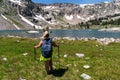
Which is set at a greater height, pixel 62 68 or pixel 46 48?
pixel 46 48

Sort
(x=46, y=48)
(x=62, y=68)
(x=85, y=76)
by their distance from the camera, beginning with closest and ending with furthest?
(x=46, y=48) → (x=85, y=76) → (x=62, y=68)

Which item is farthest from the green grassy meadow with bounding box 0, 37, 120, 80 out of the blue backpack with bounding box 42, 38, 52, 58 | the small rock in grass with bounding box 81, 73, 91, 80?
the blue backpack with bounding box 42, 38, 52, 58

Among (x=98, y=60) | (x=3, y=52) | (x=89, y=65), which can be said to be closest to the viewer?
(x=89, y=65)

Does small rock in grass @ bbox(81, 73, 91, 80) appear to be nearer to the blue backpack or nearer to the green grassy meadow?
the green grassy meadow

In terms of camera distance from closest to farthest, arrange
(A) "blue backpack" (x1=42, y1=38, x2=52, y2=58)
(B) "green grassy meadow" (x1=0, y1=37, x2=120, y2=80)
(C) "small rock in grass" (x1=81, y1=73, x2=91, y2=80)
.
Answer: (A) "blue backpack" (x1=42, y1=38, x2=52, y2=58)
(C) "small rock in grass" (x1=81, y1=73, x2=91, y2=80)
(B) "green grassy meadow" (x1=0, y1=37, x2=120, y2=80)

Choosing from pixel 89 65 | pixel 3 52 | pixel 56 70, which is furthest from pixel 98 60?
pixel 3 52

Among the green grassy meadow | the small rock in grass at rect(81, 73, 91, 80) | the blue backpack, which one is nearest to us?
the blue backpack

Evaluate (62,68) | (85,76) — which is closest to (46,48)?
(62,68)

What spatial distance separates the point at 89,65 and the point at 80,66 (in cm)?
105

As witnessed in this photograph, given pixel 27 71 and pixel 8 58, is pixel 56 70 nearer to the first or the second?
pixel 27 71

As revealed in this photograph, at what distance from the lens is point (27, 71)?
25.4 m

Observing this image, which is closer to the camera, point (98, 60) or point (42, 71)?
point (42, 71)

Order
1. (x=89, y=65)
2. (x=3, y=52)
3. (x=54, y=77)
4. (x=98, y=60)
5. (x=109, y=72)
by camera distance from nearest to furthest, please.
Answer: (x=54, y=77), (x=109, y=72), (x=89, y=65), (x=98, y=60), (x=3, y=52)

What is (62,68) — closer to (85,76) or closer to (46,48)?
(85,76)
